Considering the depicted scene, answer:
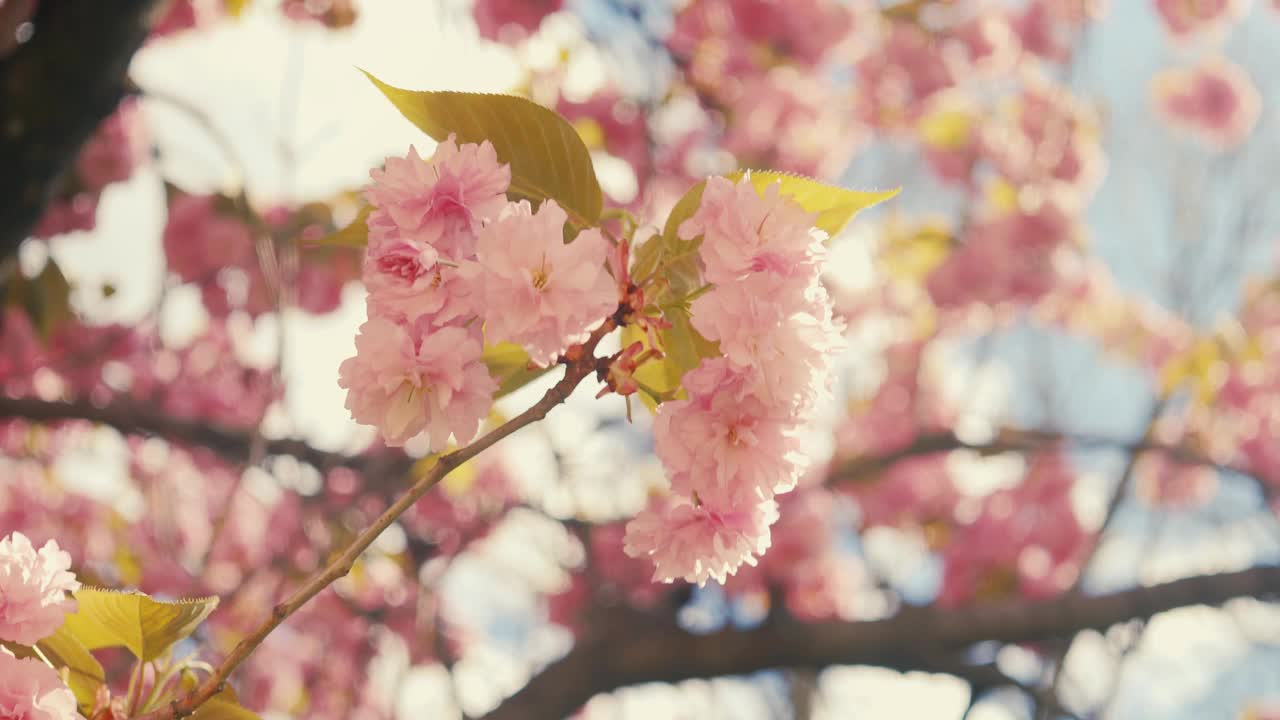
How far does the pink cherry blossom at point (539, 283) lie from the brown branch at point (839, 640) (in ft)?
3.65

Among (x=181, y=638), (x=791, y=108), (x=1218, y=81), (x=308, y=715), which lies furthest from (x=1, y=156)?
(x=1218, y=81)

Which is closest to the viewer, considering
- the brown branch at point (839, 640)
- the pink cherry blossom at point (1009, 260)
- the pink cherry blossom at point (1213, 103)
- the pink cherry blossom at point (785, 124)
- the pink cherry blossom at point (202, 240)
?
the brown branch at point (839, 640)

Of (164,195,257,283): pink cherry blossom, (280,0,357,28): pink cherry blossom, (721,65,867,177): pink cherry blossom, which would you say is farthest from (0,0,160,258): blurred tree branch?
(721,65,867,177): pink cherry blossom

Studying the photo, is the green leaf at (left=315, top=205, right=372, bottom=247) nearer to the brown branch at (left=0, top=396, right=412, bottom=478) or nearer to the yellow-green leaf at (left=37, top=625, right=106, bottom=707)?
the yellow-green leaf at (left=37, top=625, right=106, bottom=707)

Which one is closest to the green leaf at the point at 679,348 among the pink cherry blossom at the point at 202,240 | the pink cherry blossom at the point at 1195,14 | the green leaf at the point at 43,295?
the green leaf at the point at 43,295

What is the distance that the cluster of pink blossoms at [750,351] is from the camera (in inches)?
20.9

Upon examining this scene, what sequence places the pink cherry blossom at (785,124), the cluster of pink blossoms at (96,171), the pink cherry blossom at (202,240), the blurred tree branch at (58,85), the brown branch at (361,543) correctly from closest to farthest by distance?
the brown branch at (361,543) → the blurred tree branch at (58,85) → the cluster of pink blossoms at (96,171) → the pink cherry blossom at (202,240) → the pink cherry blossom at (785,124)

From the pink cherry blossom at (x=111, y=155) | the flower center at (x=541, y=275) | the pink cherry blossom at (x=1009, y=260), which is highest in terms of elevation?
the flower center at (x=541, y=275)

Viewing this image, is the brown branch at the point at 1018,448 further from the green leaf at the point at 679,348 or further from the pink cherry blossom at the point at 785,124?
the green leaf at the point at 679,348

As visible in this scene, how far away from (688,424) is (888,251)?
2.98 m

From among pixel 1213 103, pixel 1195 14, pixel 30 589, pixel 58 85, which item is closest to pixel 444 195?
pixel 30 589

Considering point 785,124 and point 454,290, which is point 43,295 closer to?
point 454,290

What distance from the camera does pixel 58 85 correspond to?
1.25m

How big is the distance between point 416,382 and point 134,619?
0.22m
